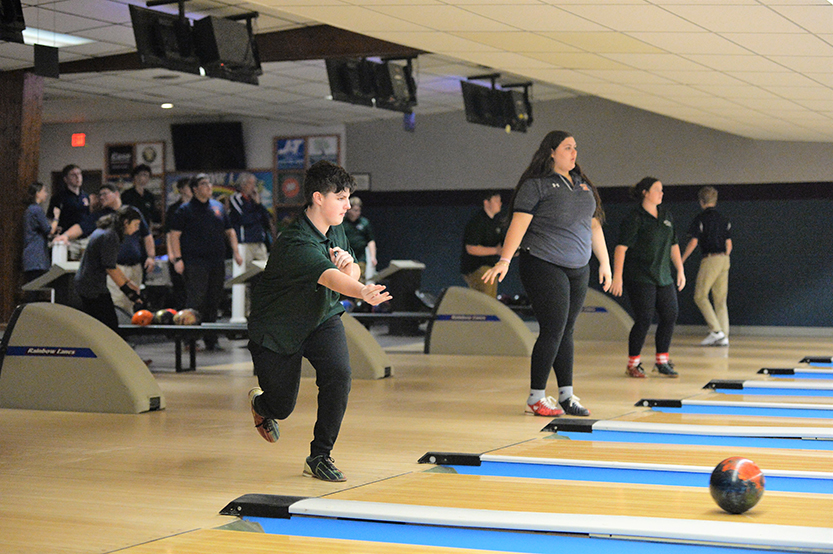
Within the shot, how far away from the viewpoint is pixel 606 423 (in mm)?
4727

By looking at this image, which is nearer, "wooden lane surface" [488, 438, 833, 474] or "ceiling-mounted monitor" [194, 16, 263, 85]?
"wooden lane surface" [488, 438, 833, 474]

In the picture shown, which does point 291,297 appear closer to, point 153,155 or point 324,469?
point 324,469

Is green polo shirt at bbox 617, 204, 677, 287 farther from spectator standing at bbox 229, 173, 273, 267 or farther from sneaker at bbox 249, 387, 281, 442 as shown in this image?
spectator standing at bbox 229, 173, 273, 267

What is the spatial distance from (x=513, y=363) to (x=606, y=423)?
3.56m

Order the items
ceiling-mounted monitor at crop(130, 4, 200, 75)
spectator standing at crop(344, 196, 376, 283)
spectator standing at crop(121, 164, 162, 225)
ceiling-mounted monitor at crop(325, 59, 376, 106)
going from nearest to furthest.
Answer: ceiling-mounted monitor at crop(130, 4, 200, 75), ceiling-mounted monitor at crop(325, 59, 376, 106), spectator standing at crop(121, 164, 162, 225), spectator standing at crop(344, 196, 376, 283)

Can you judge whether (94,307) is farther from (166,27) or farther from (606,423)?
(606,423)

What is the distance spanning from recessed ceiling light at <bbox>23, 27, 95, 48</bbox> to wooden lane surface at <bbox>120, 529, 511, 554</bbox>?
7955 millimetres

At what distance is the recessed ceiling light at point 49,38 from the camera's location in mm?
9688

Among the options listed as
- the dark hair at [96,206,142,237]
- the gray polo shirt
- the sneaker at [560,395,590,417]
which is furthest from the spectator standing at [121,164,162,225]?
the sneaker at [560,395,590,417]

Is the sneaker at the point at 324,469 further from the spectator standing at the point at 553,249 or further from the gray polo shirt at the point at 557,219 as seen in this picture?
the gray polo shirt at the point at 557,219

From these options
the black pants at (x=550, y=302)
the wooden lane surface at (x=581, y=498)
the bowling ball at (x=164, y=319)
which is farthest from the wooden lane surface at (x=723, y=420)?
the bowling ball at (x=164, y=319)

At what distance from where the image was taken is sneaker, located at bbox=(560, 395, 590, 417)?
202 inches

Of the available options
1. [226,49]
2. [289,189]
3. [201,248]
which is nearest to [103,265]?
[201,248]

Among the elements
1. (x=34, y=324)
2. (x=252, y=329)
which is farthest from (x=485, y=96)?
(x=252, y=329)
